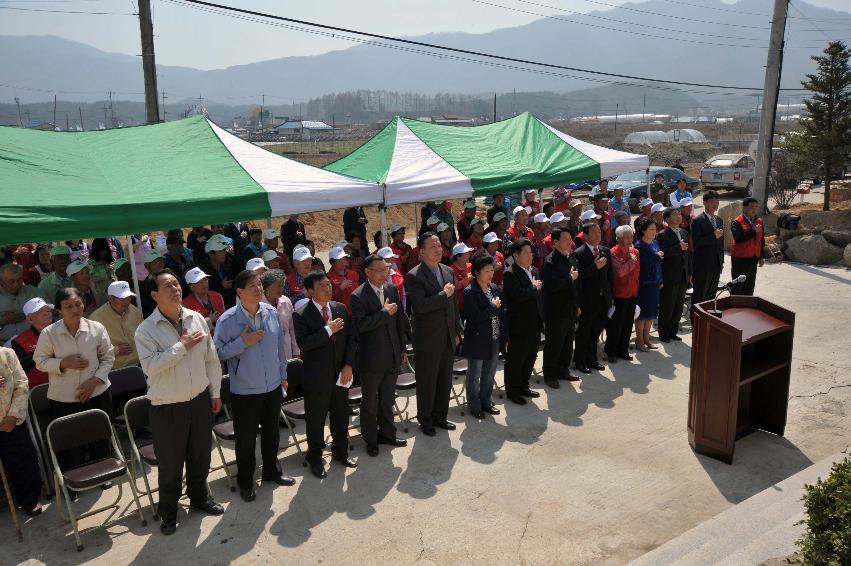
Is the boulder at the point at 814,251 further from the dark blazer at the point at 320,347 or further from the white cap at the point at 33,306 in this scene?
the white cap at the point at 33,306

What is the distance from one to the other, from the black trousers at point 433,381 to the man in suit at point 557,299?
66.5 inches

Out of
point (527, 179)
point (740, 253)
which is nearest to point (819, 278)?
point (740, 253)

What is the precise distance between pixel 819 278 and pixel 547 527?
11.1m

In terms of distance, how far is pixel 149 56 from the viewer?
493 inches

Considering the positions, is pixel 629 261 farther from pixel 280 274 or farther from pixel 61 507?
pixel 61 507

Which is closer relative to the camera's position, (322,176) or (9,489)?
(9,489)

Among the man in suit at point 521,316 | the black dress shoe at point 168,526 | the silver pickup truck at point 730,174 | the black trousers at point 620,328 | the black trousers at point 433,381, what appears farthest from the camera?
the silver pickup truck at point 730,174

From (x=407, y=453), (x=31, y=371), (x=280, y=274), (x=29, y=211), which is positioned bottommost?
(x=407, y=453)

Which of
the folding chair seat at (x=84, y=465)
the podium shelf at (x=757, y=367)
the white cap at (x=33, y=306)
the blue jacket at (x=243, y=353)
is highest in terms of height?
the white cap at (x=33, y=306)

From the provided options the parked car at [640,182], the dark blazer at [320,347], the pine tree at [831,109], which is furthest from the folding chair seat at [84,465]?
the parked car at [640,182]

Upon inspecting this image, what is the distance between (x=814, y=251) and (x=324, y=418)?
42.7 ft

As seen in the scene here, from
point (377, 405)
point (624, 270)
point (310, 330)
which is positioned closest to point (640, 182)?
point (624, 270)

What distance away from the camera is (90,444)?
5711 mm

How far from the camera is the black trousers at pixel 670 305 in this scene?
31.0ft
